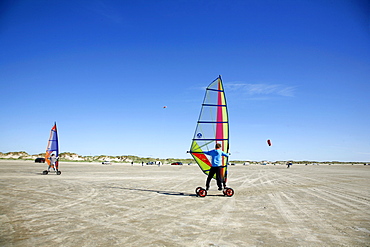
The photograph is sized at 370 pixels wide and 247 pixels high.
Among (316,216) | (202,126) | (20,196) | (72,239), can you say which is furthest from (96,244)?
(202,126)

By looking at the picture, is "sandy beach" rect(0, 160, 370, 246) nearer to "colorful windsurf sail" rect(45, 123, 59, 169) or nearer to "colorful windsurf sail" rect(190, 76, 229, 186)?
"colorful windsurf sail" rect(190, 76, 229, 186)

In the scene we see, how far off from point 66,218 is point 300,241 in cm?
498

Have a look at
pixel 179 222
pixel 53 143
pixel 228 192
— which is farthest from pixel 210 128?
pixel 53 143

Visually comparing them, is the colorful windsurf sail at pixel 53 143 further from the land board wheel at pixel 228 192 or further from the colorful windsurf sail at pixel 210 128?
the land board wheel at pixel 228 192

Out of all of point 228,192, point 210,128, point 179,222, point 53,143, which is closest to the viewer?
point 179,222

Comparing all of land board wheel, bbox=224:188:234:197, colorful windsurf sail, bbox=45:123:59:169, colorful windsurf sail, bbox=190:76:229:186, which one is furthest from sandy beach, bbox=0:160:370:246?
colorful windsurf sail, bbox=45:123:59:169

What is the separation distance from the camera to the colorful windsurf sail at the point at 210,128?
11.5 metres

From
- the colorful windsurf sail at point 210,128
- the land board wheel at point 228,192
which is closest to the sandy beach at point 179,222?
the land board wheel at point 228,192

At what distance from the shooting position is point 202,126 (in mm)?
11758

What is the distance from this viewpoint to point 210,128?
1178 centimetres

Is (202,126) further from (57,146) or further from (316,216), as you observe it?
(57,146)

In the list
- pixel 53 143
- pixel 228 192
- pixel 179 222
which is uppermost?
pixel 53 143

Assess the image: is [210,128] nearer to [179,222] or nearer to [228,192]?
[228,192]

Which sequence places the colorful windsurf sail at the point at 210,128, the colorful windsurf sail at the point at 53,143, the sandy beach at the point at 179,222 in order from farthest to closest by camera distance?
the colorful windsurf sail at the point at 53,143, the colorful windsurf sail at the point at 210,128, the sandy beach at the point at 179,222
